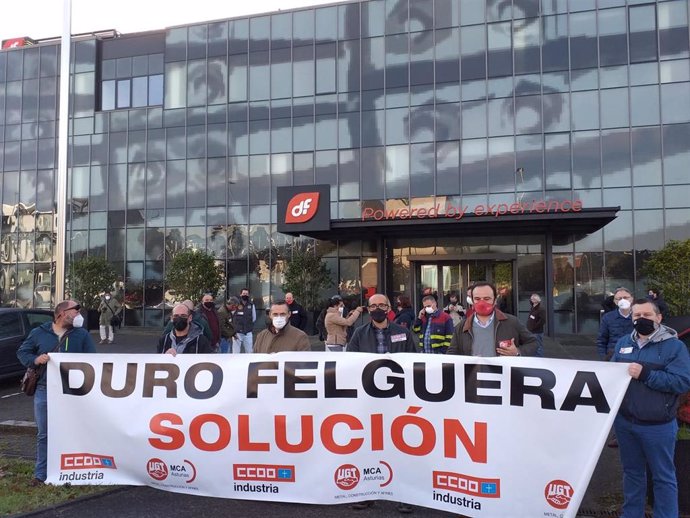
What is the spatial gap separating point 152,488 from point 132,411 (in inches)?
31.1

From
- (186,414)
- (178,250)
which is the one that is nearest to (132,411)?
(186,414)

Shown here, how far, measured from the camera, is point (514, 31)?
915 inches

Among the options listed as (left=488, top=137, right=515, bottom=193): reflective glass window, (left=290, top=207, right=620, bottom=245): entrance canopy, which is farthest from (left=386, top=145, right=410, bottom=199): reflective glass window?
(left=488, top=137, right=515, bottom=193): reflective glass window

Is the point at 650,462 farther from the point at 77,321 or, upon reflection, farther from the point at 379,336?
the point at 77,321

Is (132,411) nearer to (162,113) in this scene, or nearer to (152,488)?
(152,488)

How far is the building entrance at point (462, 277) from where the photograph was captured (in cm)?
2297

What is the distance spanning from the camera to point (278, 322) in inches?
213

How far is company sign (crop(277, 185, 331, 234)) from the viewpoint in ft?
66.0

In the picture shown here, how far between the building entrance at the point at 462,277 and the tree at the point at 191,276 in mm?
9092

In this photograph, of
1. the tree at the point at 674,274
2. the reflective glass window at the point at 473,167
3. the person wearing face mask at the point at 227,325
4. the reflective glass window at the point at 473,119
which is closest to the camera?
the person wearing face mask at the point at 227,325

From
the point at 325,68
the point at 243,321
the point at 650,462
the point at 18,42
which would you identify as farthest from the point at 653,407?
the point at 18,42

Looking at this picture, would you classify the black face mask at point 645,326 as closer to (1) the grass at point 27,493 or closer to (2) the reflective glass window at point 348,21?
(1) the grass at point 27,493

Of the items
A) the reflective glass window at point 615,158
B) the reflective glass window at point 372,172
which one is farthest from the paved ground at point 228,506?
the reflective glass window at point 372,172

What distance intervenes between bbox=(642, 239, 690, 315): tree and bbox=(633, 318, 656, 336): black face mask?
1727cm
